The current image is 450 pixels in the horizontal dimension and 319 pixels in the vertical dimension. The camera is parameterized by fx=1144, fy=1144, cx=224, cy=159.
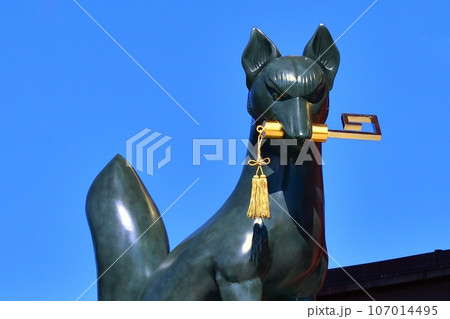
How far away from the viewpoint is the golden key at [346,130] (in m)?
7.63

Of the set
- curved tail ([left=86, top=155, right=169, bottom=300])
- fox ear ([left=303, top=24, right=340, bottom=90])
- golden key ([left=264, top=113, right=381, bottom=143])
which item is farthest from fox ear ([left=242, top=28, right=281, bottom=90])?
curved tail ([left=86, top=155, right=169, bottom=300])

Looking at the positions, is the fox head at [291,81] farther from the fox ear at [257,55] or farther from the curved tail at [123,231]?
the curved tail at [123,231]

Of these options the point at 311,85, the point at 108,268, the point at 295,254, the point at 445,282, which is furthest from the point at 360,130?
the point at 445,282

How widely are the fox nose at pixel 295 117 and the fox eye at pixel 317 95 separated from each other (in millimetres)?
69

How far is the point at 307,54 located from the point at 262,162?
90cm

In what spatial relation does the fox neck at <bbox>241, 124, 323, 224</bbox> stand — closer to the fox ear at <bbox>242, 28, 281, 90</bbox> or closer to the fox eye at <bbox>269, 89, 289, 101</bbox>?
the fox eye at <bbox>269, 89, 289, 101</bbox>

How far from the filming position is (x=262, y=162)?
7793 mm

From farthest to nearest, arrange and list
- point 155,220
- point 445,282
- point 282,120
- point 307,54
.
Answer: point 445,282 → point 155,220 → point 307,54 → point 282,120

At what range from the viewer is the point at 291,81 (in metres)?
7.74

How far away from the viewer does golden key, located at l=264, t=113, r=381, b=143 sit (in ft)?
25.0

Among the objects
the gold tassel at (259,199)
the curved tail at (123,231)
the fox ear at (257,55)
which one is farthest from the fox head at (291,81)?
the curved tail at (123,231)

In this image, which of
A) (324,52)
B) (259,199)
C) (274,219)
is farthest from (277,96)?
(274,219)

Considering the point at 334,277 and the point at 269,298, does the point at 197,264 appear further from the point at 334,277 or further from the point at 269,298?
the point at 334,277

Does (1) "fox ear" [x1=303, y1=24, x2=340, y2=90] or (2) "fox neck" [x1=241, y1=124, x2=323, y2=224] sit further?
(1) "fox ear" [x1=303, y1=24, x2=340, y2=90]
